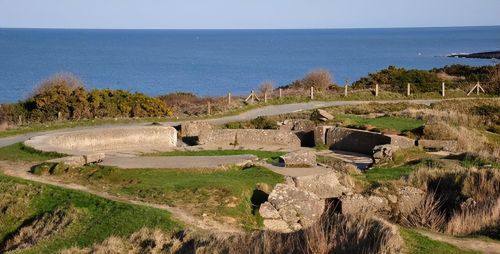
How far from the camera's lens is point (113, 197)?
18.0 metres

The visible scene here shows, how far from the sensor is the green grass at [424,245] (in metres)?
12.3

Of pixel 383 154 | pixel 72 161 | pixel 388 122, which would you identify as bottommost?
pixel 383 154

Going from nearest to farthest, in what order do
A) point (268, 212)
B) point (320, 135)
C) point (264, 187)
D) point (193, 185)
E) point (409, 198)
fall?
point (268, 212) < point (193, 185) < point (264, 187) < point (409, 198) < point (320, 135)

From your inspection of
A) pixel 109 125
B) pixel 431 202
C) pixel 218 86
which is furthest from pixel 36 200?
pixel 218 86

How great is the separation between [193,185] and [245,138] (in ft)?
37.1

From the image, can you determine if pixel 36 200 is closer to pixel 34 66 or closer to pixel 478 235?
pixel 478 235

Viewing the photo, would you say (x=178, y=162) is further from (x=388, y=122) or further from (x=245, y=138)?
(x=388, y=122)

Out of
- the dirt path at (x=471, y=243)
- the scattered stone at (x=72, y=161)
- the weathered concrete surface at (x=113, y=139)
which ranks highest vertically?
the weathered concrete surface at (x=113, y=139)

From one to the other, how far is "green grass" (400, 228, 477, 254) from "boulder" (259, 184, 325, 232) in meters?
4.46

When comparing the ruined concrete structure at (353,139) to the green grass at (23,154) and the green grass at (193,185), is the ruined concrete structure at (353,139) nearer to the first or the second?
the green grass at (193,185)

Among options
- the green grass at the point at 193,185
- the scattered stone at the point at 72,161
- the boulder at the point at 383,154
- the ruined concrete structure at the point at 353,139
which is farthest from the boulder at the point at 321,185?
the ruined concrete structure at the point at 353,139

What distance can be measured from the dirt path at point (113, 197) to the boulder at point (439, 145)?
13262 millimetres

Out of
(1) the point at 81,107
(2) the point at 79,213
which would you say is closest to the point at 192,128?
(1) the point at 81,107

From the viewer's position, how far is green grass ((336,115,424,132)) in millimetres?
30891
